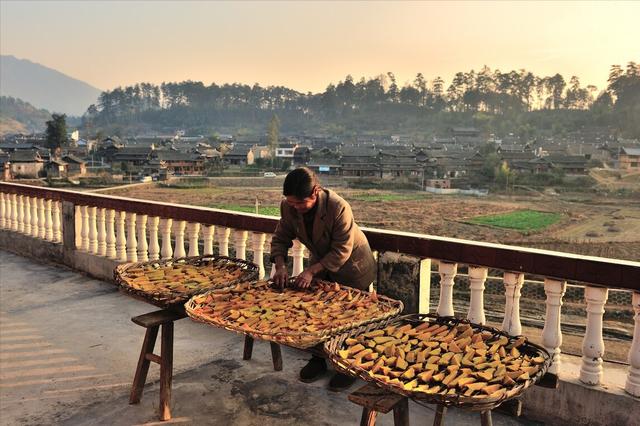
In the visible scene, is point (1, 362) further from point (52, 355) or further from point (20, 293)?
point (20, 293)

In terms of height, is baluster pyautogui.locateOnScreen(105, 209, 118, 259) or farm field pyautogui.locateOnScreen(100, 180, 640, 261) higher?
baluster pyautogui.locateOnScreen(105, 209, 118, 259)

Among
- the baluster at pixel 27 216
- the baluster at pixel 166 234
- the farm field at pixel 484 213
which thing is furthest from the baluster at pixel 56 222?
the farm field at pixel 484 213

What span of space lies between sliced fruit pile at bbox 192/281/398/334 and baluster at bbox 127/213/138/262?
3.01 meters

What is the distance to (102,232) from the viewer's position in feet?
20.5

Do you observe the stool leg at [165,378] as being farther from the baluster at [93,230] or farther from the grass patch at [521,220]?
the grass patch at [521,220]

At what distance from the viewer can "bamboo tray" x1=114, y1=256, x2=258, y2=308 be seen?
3082 mm

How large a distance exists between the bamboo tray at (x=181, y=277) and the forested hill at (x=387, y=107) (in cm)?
11491

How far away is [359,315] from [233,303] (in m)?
0.73

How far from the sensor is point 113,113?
161 metres

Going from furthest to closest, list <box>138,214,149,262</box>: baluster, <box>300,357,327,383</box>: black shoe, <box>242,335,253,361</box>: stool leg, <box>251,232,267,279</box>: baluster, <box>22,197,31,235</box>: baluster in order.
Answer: <box>22,197,31,235</box>: baluster < <box>138,214,149,262</box>: baluster < <box>251,232,267,279</box>: baluster < <box>242,335,253,361</box>: stool leg < <box>300,357,327,383</box>: black shoe

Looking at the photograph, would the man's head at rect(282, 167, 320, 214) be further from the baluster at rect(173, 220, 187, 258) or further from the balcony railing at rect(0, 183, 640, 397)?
the baluster at rect(173, 220, 187, 258)

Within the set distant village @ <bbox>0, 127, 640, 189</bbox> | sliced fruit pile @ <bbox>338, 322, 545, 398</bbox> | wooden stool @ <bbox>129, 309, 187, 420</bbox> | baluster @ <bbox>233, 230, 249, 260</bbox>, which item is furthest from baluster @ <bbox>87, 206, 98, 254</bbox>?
distant village @ <bbox>0, 127, 640, 189</bbox>

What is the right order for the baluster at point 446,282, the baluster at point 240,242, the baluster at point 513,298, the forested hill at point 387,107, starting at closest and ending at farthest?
the baluster at point 513,298 < the baluster at point 446,282 < the baluster at point 240,242 < the forested hill at point 387,107

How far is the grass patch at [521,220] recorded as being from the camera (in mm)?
48625
